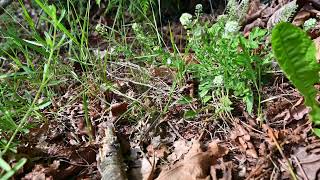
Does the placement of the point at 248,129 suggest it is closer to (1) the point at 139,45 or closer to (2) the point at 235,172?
(2) the point at 235,172

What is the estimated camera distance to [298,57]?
4.23ft

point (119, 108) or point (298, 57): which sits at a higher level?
point (298, 57)

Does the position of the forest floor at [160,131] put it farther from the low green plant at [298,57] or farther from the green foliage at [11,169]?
the green foliage at [11,169]

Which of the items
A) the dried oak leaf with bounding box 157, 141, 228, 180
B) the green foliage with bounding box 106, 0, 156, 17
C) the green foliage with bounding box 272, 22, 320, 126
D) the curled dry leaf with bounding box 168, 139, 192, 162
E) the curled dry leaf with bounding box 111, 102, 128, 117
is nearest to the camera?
the green foliage with bounding box 272, 22, 320, 126

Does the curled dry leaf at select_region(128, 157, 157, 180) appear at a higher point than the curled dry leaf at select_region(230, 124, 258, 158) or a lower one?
lower

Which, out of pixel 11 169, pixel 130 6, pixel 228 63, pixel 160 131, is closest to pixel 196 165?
pixel 160 131

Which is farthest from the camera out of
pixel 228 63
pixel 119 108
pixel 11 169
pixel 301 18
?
pixel 301 18

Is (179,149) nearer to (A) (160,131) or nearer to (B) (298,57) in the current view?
(A) (160,131)

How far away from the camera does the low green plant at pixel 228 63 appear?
5.08 feet

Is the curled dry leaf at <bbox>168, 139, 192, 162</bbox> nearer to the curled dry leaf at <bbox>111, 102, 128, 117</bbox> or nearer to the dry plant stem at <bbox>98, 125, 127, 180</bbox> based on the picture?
the dry plant stem at <bbox>98, 125, 127, 180</bbox>

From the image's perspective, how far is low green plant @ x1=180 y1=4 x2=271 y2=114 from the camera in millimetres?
1548

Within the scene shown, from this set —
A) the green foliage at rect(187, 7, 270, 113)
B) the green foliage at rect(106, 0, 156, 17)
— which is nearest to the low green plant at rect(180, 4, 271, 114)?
the green foliage at rect(187, 7, 270, 113)

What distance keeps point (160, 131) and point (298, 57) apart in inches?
25.0

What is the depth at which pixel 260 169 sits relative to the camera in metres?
1.35
